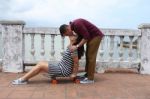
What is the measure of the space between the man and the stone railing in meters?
1.67

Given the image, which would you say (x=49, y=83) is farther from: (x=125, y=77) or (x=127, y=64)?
(x=127, y=64)

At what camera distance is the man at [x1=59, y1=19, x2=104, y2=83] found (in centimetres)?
816

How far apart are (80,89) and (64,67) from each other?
0.76m

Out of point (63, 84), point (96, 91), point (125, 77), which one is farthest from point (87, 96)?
point (125, 77)

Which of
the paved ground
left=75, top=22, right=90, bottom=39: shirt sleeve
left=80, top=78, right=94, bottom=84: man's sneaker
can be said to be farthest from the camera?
left=80, top=78, right=94, bottom=84: man's sneaker

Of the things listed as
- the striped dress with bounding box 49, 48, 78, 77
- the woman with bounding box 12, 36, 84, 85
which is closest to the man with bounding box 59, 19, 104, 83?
the woman with bounding box 12, 36, 84, 85

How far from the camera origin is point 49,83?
27.8 feet

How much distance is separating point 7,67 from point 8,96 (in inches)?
126

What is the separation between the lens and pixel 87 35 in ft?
26.8

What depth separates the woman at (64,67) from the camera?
8289mm

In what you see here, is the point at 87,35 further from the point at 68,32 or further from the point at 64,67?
the point at 64,67

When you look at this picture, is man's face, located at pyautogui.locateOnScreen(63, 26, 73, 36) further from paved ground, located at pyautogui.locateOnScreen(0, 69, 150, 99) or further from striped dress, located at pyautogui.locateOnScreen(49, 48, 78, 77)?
paved ground, located at pyautogui.locateOnScreen(0, 69, 150, 99)

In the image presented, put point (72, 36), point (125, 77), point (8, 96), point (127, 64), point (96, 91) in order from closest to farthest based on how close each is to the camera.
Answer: point (8, 96), point (96, 91), point (72, 36), point (125, 77), point (127, 64)

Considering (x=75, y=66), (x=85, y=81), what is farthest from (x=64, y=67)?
(x=85, y=81)
